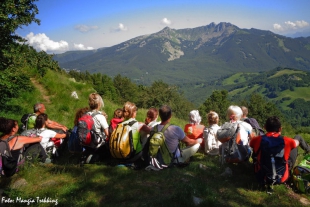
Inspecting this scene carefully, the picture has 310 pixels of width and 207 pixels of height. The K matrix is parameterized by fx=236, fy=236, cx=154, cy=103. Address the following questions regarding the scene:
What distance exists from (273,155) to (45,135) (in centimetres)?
620

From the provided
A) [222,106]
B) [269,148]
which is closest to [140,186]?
[269,148]

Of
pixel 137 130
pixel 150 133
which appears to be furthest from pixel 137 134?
pixel 150 133

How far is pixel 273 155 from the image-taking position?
17.9 feet

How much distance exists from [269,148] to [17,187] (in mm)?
5795

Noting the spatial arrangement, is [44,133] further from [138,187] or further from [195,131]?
[195,131]

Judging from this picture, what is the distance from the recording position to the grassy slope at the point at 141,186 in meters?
4.68

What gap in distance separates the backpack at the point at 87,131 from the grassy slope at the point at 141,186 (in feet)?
2.17

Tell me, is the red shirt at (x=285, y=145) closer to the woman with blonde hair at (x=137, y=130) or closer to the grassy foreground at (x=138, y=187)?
the grassy foreground at (x=138, y=187)

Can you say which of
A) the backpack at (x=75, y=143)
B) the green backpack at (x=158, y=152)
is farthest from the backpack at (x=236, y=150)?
the backpack at (x=75, y=143)

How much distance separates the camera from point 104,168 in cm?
627

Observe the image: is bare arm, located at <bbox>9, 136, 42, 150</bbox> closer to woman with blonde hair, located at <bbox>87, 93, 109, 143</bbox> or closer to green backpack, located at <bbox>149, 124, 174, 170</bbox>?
woman with blonde hair, located at <bbox>87, 93, 109, 143</bbox>

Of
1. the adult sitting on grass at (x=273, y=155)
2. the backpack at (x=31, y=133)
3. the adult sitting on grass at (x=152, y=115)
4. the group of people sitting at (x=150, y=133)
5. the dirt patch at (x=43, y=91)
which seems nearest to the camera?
the adult sitting on grass at (x=273, y=155)

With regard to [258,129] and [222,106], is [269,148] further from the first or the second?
[222,106]

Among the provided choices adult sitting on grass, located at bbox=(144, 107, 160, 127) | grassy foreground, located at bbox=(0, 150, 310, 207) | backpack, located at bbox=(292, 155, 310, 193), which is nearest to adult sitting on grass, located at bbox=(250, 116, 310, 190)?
backpack, located at bbox=(292, 155, 310, 193)
